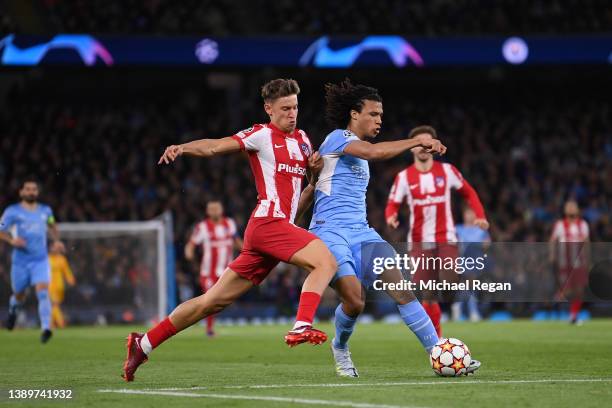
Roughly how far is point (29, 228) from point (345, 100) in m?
8.75

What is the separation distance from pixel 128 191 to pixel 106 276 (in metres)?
5.08

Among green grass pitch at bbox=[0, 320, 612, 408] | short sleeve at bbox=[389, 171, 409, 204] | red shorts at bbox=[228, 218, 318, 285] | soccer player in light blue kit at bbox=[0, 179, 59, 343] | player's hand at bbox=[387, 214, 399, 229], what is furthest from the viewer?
soccer player in light blue kit at bbox=[0, 179, 59, 343]

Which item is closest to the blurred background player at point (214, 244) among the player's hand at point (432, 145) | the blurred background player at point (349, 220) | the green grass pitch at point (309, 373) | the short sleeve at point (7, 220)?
the green grass pitch at point (309, 373)

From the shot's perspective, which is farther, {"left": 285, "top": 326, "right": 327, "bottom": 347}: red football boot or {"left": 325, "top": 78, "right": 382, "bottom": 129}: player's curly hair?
{"left": 325, "top": 78, "right": 382, "bottom": 129}: player's curly hair

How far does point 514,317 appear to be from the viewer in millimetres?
24906

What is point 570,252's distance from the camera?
68.0ft

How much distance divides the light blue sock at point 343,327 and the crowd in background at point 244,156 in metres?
14.8

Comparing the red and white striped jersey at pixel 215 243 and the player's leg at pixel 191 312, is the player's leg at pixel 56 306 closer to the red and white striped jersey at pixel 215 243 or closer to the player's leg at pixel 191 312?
the red and white striped jersey at pixel 215 243

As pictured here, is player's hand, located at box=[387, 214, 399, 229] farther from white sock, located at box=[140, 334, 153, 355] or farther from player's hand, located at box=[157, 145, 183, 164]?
player's hand, located at box=[157, 145, 183, 164]

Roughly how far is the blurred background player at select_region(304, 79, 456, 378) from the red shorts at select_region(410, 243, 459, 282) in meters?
3.17

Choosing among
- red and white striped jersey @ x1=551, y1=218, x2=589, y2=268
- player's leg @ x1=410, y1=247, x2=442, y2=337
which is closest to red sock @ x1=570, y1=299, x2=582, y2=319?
red and white striped jersey @ x1=551, y1=218, x2=589, y2=268

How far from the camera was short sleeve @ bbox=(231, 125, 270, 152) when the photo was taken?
8.46 m

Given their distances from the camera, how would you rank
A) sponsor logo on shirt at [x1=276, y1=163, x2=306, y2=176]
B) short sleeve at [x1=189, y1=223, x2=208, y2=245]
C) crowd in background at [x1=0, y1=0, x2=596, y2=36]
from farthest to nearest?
crowd in background at [x1=0, y1=0, x2=596, y2=36]
short sleeve at [x1=189, y1=223, x2=208, y2=245]
sponsor logo on shirt at [x1=276, y1=163, x2=306, y2=176]

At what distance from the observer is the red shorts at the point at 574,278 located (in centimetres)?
1848
